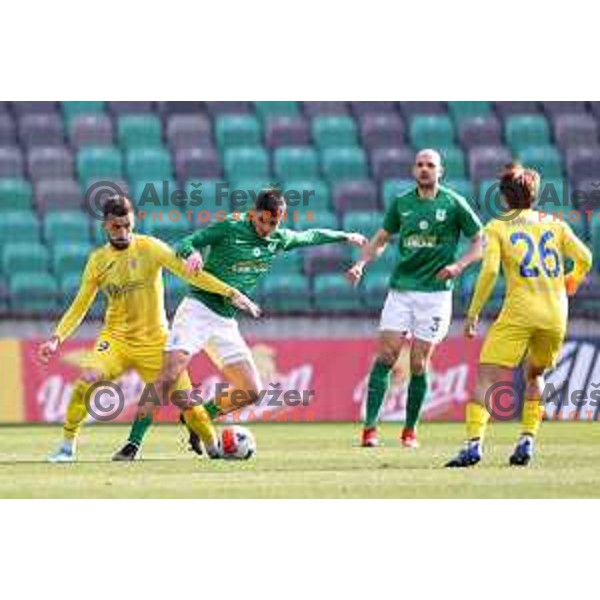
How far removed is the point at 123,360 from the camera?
13914mm

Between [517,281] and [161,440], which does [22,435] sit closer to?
[161,440]

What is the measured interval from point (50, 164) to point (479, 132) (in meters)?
5.95

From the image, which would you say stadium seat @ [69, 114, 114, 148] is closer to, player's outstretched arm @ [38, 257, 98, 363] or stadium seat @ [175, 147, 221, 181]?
stadium seat @ [175, 147, 221, 181]

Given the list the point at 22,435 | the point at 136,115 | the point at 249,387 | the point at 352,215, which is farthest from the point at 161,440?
the point at 136,115

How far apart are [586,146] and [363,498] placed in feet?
55.8

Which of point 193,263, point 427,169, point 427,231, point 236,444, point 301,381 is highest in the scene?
point 427,169

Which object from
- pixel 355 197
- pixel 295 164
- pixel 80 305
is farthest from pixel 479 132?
pixel 80 305

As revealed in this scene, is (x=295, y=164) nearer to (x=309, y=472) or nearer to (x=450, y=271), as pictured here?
(x=450, y=271)

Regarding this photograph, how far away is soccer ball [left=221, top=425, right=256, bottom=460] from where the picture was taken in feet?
46.3

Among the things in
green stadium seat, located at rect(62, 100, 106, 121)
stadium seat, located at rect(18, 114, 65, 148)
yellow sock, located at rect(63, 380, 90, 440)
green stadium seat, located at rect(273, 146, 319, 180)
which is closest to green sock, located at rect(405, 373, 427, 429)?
yellow sock, located at rect(63, 380, 90, 440)

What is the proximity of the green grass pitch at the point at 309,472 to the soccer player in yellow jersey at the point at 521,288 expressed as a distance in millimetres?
595

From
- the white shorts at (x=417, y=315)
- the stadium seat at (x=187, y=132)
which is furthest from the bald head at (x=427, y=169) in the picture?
the stadium seat at (x=187, y=132)

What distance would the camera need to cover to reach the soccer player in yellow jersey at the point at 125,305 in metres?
13.7

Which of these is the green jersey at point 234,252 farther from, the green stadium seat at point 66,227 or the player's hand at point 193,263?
the green stadium seat at point 66,227
